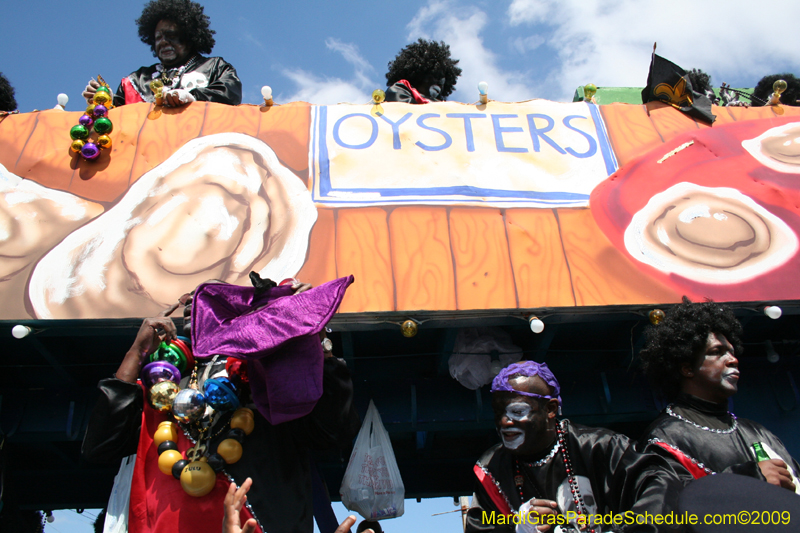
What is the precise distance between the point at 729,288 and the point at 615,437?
4.67 feet

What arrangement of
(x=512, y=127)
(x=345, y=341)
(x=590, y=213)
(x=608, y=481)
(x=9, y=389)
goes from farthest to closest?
(x=512, y=127) < (x=590, y=213) < (x=9, y=389) < (x=345, y=341) < (x=608, y=481)

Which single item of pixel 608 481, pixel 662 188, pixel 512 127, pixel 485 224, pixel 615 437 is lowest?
pixel 608 481

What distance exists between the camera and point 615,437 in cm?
238

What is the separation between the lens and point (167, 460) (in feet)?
6.98

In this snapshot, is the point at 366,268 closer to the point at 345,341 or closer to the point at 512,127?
the point at 345,341

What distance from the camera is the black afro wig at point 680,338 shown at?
8.97 ft

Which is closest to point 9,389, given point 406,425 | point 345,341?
point 345,341

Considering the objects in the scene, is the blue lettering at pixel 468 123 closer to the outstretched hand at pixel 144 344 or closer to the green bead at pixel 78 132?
the outstretched hand at pixel 144 344

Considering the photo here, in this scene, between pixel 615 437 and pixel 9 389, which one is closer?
pixel 615 437

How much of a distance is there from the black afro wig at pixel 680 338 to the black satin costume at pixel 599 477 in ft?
1.95

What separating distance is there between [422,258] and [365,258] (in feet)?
1.09

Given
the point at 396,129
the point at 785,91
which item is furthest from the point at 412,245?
the point at 785,91

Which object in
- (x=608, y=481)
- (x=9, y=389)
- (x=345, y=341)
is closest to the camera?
(x=608, y=481)

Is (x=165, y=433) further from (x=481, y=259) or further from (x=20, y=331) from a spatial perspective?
(x=481, y=259)
